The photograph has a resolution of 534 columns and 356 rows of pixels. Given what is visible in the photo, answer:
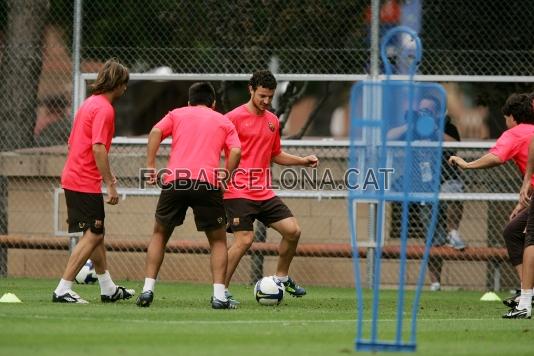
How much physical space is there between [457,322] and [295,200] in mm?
6215

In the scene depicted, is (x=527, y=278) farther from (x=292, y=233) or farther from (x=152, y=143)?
(x=152, y=143)

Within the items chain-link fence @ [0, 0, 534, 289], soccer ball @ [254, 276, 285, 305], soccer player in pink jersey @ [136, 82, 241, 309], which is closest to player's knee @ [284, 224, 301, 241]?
soccer ball @ [254, 276, 285, 305]

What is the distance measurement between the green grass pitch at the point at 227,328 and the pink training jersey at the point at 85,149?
1111 millimetres

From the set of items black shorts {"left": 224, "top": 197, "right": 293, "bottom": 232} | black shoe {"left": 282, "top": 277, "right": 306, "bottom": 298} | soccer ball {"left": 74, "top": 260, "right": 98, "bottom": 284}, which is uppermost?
black shorts {"left": 224, "top": 197, "right": 293, "bottom": 232}

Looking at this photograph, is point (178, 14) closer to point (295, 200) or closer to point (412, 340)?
point (295, 200)

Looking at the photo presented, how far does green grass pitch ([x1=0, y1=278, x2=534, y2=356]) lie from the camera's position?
825cm

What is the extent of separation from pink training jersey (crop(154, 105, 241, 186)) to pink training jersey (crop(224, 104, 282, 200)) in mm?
1105

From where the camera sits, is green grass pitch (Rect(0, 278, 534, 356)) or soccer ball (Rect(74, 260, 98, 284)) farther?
soccer ball (Rect(74, 260, 98, 284))

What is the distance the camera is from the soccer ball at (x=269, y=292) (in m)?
11.9

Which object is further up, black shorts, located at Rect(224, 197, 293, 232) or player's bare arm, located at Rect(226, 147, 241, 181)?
player's bare arm, located at Rect(226, 147, 241, 181)

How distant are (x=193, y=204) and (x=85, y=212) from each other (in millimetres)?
1026

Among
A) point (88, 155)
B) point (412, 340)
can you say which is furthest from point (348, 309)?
point (412, 340)

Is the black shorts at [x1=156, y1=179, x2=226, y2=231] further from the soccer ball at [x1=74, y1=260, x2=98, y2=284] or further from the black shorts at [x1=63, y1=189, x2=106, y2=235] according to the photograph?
the soccer ball at [x1=74, y1=260, x2=98, y2=284]

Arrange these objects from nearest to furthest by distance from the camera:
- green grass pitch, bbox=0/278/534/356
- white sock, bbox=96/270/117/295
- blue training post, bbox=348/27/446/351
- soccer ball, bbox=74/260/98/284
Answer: blue training post, bbox=348/27/446/351
green grass pitch, bbox=0/278/534/356
white sock, bbox=96/270/117/295
soccer ball, bbox=74/260/98/284
